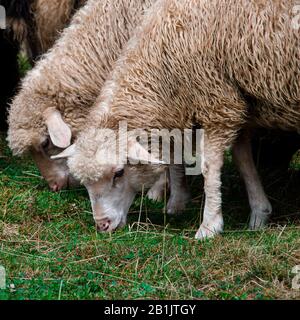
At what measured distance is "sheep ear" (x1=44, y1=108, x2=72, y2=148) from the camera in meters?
7.04

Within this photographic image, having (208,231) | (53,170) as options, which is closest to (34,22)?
(53,170)

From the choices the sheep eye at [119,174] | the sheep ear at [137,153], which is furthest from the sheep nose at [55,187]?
the sheep ear at [137,153]

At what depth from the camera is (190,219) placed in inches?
273

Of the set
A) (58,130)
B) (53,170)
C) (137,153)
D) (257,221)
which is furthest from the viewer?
(53,170)

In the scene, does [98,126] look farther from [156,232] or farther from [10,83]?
[10,83]

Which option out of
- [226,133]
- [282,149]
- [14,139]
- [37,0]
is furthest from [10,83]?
[226,133]

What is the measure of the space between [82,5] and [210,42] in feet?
6.77

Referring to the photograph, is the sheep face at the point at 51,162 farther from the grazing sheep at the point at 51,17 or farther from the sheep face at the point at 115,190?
the grazing sheep at the point at 51,17

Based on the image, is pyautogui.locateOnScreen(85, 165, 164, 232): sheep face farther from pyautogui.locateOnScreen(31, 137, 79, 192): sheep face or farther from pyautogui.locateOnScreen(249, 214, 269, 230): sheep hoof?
pyautogui.locateOnScreen(31, 137, 79, 192): sheep face

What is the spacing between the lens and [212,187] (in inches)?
250

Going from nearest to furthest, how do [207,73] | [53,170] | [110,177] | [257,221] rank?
1. [207,73]
2. [110,177]
3. [257,221]
4. [53,170]

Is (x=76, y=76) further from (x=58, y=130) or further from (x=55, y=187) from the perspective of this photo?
(x=55, y=187)

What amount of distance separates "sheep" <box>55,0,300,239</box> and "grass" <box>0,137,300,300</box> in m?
0.27

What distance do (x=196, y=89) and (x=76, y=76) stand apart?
1399mm
